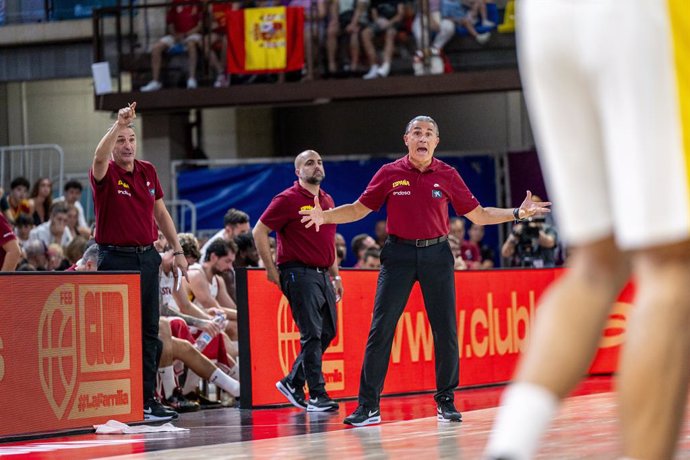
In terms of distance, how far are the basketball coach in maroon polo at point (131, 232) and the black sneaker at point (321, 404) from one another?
46.5 inches

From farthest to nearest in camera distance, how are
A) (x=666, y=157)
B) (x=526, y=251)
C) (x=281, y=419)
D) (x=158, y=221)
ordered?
(x=526, y=251), (x=158, y=221), (x=281, y=419), (x=666, y=157)

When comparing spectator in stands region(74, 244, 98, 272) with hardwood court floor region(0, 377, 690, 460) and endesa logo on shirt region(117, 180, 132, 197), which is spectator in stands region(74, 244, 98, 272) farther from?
hardwood court floor region(0, 377, 690, 460)

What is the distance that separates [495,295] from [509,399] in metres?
10.3

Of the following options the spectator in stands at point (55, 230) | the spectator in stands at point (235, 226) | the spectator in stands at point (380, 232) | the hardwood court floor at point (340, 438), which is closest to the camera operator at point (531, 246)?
the spectator in stands at point (380, 232)

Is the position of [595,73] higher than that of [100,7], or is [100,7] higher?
[100,7]

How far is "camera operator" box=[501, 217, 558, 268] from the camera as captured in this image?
15180 millimetres

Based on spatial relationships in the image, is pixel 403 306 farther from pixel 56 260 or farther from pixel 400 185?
pixel 56 260

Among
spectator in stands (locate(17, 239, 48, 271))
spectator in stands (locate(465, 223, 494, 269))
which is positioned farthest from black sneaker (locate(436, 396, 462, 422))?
spectator in stands (locate(465, 223, 494, 269))

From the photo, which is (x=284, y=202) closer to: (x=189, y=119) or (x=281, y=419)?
(x=281, y=419)

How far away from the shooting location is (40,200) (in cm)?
1620

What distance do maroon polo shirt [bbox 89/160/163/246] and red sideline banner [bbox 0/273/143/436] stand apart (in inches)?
14.5

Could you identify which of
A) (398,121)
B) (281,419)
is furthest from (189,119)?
(281,419)

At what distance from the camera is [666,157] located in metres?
2.62

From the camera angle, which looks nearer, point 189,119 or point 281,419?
point 281,419
